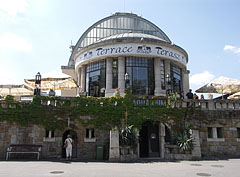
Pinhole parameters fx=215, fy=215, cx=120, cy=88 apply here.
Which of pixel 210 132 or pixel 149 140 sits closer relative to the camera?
pixel 210 132

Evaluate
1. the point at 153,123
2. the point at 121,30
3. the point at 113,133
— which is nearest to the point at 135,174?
the point at 113,133

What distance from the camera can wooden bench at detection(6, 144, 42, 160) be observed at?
1305 centimetres

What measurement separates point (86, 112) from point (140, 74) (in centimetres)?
787

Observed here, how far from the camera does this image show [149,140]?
15625 mm

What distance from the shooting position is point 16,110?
14.3 metres

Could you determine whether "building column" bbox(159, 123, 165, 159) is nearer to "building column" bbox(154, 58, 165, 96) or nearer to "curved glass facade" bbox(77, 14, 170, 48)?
"building column" bbox(154, 58, 165, 96)

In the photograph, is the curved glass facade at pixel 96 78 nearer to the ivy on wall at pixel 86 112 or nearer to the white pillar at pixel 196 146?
the ivy on wall at pixel 86 112

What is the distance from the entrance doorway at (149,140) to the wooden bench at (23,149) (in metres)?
7.10

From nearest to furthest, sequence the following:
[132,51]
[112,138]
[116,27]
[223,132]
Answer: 1. [112,138]
2. [223,132]
3. [132,51]
4. [116,27]

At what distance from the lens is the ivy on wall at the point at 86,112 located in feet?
46.9

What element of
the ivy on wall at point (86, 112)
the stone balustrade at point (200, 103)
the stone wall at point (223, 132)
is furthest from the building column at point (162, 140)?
the stone wall at point (223, 132)

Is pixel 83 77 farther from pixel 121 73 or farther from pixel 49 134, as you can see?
pixel 49 134

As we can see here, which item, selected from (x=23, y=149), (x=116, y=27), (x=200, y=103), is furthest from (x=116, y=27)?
(x=23, y=149)

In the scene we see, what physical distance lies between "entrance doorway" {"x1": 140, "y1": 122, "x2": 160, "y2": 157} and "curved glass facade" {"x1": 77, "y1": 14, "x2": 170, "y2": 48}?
61.1ft
